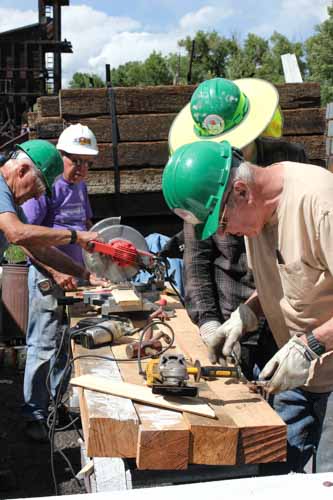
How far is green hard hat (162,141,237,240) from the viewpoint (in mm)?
2184

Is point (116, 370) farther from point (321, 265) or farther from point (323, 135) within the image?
point (323, 135)

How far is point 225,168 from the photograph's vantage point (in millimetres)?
2203

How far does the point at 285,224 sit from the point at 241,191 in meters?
0.20

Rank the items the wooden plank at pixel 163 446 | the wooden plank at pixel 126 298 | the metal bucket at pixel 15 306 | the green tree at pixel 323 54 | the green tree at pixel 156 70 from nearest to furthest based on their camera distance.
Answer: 1. the wooden plank at pixel 163 446
2. the wooden plank at pixel 126 298
3. the metal bucket at pixel 15 306
4. the green tree at pixel 323 54
5. the green tree at pixel 156 70

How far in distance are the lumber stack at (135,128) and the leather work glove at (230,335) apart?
4005 mm

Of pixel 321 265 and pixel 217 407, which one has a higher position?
pixel 321 265

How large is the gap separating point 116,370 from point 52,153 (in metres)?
2.02

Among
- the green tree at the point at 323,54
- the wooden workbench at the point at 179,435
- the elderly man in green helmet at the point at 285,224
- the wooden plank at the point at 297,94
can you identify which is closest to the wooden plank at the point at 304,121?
the wooden plank at the point at 297,94

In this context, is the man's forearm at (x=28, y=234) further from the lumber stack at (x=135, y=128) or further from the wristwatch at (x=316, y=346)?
the lumber stack at (x=135, y=128)

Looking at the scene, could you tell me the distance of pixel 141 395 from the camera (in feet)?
7.20

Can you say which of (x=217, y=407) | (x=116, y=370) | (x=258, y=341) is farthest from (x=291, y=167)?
(x=258, y=341)

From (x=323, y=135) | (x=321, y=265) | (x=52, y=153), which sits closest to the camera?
(x=321, y=265)

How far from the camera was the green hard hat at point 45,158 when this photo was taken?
413 cm

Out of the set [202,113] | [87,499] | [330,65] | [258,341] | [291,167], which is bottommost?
[258,341]
